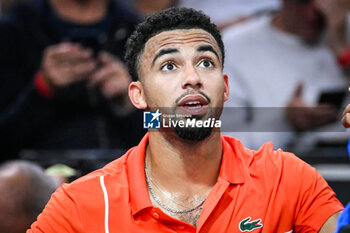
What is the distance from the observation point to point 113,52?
4.32m

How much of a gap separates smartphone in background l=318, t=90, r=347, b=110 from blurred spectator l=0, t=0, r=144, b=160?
4.08 ft

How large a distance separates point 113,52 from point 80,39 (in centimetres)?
24

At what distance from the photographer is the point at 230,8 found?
16.0 feet

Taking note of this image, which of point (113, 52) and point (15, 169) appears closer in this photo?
point (15, 169)

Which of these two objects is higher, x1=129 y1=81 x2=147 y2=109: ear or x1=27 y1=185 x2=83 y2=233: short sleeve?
x1=129 y1=81 x2=147 y2=109: ear

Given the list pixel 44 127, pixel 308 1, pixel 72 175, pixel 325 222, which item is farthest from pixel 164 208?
pixel 308 1

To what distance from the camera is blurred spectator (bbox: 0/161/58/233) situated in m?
3.00

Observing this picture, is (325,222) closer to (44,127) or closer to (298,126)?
(298,126)

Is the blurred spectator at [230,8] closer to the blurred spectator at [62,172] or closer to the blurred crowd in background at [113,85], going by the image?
the blurred crowd in background at [113,85]

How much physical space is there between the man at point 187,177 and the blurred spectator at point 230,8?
2135 mm

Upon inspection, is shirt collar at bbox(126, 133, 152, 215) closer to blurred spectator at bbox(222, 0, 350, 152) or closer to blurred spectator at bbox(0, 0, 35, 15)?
blurred spectator at bbox(222, 0, 350, 152)

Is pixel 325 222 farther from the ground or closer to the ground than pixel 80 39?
closer to the ground

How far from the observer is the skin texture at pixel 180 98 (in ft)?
8.23

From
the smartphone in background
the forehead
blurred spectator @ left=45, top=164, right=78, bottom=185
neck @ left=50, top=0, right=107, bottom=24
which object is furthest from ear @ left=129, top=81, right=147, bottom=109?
the smartphone in background
